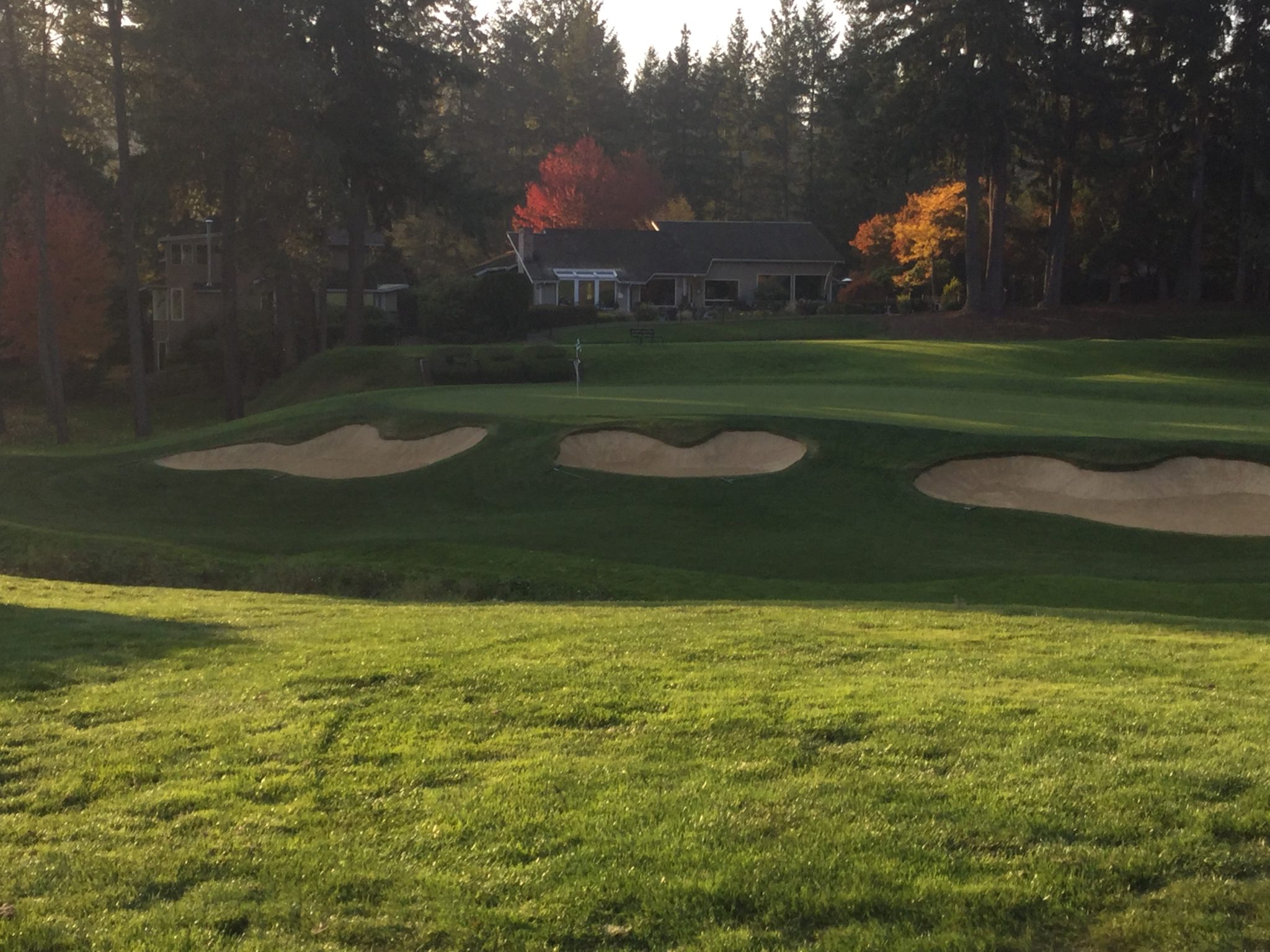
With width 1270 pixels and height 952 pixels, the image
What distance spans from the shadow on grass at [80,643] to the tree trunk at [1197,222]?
200 ft

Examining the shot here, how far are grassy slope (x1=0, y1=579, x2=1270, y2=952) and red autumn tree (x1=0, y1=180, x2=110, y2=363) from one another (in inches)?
2155

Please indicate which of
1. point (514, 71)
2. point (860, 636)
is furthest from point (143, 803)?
point (514, 71)

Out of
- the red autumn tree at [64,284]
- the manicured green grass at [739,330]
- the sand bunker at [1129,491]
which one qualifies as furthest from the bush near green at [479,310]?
the sand bunker at [1129,491]

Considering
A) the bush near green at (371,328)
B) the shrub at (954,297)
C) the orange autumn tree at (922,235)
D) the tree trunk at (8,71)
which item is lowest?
the bush near green at (371,328)

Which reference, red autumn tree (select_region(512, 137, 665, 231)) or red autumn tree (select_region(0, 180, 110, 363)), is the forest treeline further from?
red autumn tree (select_region(512, 137, 665, 231))

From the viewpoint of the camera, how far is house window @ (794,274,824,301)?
3219 inches

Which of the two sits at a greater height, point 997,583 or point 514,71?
point 514,71

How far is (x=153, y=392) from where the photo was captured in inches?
2406

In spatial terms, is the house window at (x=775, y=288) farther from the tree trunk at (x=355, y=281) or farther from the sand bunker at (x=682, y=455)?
the sand bunker at (x=682, y=455)

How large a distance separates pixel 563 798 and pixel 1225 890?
10.1 ft

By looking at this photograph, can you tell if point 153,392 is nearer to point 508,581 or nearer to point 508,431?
point 508,431

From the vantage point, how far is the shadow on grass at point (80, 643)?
30.6 feet

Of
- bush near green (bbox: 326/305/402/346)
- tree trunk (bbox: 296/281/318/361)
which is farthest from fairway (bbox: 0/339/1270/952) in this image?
tree trunk (bbox: 296/281/318/361)

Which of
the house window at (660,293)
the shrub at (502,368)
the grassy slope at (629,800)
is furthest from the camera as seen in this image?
the house window at (660,293)
